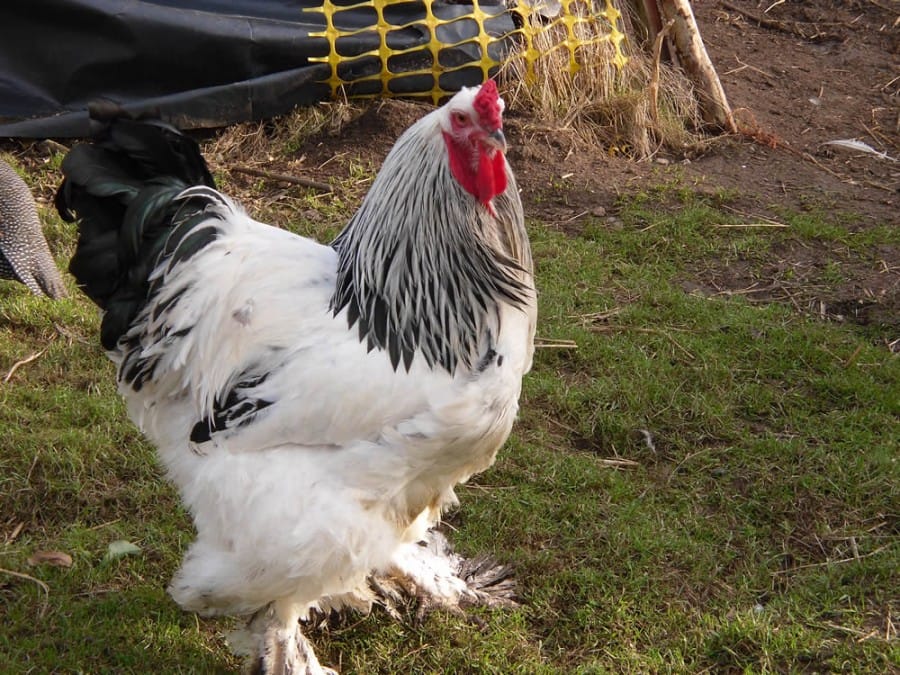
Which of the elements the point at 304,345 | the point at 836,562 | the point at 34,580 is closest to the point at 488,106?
the point at 304,345

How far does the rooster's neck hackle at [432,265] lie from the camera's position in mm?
2768

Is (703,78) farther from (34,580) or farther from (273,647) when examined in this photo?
(34,580)

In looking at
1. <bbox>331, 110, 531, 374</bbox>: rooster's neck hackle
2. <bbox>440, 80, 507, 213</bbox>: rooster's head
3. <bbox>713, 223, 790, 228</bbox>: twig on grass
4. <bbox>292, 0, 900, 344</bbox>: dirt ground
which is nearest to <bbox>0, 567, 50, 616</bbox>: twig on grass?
<bbox>331, 110, 531, 374</bbox>: rooster's neck hackle

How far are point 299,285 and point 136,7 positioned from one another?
4.03 meters

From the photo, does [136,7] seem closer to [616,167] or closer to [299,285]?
[616,167]

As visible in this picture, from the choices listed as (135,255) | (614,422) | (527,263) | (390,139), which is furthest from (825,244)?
(135,255)

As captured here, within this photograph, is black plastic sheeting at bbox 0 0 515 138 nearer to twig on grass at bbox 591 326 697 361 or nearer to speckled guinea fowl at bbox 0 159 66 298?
speckled guinea fowl at bbox 0 159 66 298

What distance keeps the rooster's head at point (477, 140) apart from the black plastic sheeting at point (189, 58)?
388 cm

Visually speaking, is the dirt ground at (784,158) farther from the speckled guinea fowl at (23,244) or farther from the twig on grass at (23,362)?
the twig on grass at (23,362)

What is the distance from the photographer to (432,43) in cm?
636

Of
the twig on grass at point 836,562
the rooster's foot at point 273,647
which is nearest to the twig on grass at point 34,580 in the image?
the rooster's foot at point 273,647

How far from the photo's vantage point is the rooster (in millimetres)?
2670

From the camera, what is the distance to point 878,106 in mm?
7398

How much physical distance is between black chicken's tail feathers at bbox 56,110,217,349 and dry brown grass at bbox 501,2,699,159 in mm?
3907
